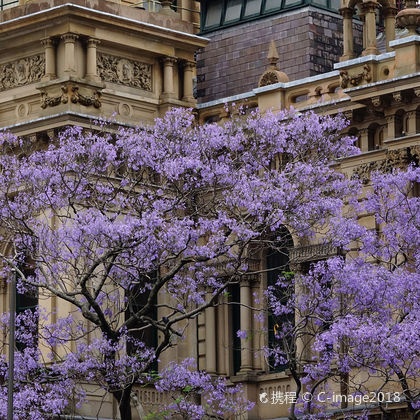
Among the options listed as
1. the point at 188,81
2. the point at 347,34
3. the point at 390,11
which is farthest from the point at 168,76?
the point at 390,11

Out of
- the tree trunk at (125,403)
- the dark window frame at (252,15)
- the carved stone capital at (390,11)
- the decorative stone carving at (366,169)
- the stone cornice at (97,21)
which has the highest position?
the dark window frame at (252,15)

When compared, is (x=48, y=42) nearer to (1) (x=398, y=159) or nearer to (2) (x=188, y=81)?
(2) (x=188, y=81)

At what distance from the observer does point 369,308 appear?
4734 centimetres

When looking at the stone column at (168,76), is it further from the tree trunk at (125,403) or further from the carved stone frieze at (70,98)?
the tree trunk at (125,403)

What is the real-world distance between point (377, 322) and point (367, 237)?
3.38 meters

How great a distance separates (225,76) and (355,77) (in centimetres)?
866

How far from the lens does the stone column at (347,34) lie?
184 ft

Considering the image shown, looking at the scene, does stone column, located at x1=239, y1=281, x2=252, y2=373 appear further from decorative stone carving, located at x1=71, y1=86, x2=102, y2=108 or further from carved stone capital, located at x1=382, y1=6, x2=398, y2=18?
carved stone capital, located at x1=382, y1=6, x2=398, y2=18

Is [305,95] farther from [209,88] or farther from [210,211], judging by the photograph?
[210,211]

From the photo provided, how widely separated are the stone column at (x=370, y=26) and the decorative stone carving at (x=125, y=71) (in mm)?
7170

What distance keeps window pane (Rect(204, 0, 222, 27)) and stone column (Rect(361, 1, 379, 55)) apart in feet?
30.7

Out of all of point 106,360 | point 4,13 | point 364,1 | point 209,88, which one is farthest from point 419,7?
point 106,360

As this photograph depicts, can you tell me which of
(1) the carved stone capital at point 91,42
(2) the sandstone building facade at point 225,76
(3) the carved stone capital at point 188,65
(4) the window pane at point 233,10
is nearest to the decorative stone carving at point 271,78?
(2) the sandstone building facade at point 225,76

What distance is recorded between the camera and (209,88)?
63344 millimetres
